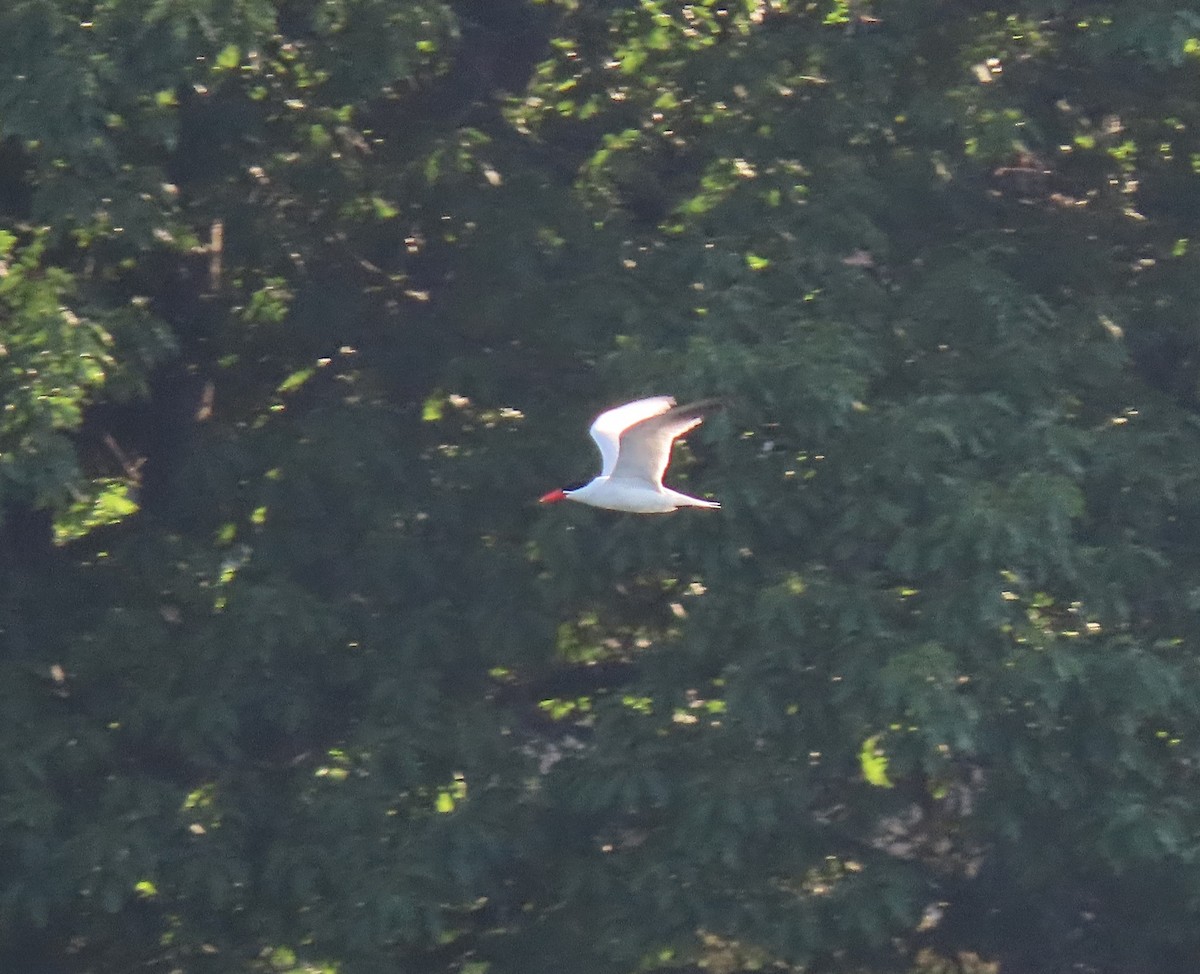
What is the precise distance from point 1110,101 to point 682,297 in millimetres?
1854

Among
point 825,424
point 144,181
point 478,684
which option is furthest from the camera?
point 478,684

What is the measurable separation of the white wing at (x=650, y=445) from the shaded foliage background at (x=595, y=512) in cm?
15

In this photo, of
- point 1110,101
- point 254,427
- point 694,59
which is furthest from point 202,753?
point 1110,101

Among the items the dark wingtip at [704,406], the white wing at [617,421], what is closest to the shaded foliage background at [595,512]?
the dark wingtip at [704,406]

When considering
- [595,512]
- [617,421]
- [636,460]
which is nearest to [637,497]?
[636,460]

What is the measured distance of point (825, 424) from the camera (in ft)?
20.9

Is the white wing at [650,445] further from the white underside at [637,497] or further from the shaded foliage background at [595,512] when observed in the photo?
the shaded foliage background at [595,512]

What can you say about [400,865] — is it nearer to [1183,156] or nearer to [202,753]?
[202,753]

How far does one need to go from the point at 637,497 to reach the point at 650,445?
18 cm

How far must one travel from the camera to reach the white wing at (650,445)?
6.49m

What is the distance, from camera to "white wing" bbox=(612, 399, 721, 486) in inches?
255

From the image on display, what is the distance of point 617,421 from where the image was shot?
6492mm

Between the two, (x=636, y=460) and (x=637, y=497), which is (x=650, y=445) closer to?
(x=636, y=460)

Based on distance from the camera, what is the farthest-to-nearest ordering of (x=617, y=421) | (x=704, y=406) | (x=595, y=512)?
1. (x=595, y=512)
2. (x=617, y=421)
3. (x=704, y=406)
